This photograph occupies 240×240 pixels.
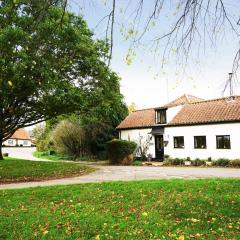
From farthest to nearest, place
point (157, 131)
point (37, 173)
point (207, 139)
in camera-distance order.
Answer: point (157, 131) → point (207, 139) → point (37, 173)

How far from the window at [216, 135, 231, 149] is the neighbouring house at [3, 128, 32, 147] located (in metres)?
85.0

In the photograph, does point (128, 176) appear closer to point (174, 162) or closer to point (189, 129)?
point (174, 162)

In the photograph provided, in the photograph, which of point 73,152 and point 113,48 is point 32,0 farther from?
point 73,152

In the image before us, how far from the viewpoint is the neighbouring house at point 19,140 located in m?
109

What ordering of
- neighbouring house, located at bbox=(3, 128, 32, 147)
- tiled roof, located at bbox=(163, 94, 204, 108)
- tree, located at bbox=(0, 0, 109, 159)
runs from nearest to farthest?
tree, located at bbox=(0, 0, 109, 159), tiled roof, located at bbox=(163, 94, 204, 108), neighbouring house, located at bbox=(3, 128, 32, 147)

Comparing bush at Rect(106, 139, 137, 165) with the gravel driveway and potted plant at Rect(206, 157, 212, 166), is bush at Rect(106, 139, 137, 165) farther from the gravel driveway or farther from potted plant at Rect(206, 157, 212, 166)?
the gravel driveway

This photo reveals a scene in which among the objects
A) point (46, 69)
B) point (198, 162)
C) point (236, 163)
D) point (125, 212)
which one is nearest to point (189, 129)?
point (198, 162)

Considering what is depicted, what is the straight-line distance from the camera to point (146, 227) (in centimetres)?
817

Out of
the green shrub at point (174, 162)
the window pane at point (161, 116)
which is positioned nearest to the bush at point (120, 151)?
the green shrub at point (174, 162)

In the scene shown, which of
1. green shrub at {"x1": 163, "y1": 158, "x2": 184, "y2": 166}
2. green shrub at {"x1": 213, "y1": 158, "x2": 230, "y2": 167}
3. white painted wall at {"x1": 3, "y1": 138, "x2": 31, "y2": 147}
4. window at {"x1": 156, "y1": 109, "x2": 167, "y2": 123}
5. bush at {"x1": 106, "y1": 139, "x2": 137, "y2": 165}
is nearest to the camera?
green shrub at {"x1": 213, "y1": 158, "x2": 230, "y2": 167}

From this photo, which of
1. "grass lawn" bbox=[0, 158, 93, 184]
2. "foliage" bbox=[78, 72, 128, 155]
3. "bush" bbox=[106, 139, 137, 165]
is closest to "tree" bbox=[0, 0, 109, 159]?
"foliage" bbox=[78, 72, 128, 155]

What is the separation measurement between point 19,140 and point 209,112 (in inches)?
3499

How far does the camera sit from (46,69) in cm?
1920

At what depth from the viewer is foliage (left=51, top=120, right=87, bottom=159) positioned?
39594mm
